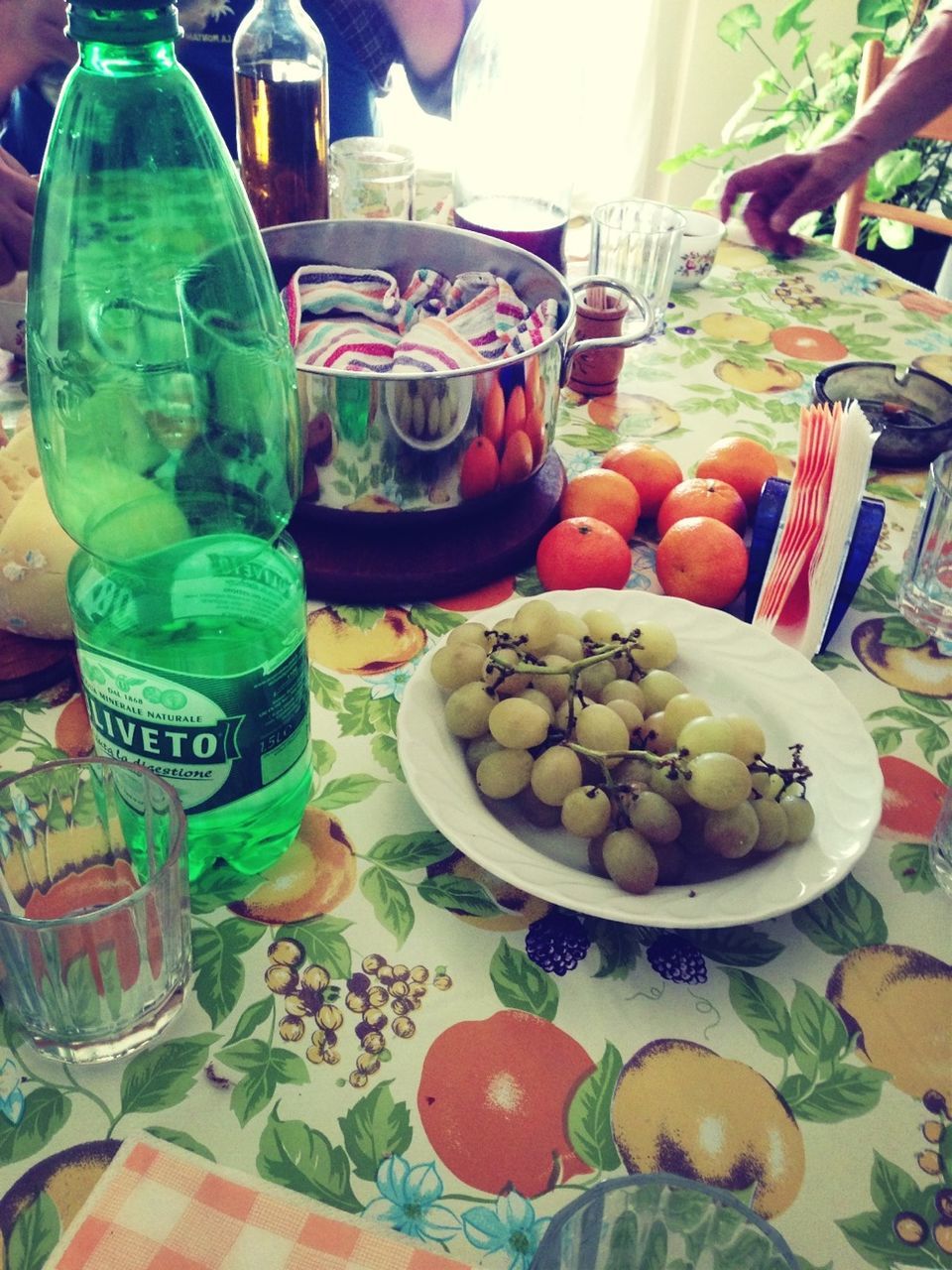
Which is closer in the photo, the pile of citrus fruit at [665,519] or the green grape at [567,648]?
the green grape at [567,648]

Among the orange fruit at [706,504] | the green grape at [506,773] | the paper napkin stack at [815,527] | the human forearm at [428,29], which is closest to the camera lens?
the green grape at [506,773]

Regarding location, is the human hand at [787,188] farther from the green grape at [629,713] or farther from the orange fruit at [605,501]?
the green grape at [629,713]

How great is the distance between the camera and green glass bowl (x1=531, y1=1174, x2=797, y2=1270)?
0.34m

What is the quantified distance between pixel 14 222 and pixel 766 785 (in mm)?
776

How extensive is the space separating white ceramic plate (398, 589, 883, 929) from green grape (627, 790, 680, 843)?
0.03 meters

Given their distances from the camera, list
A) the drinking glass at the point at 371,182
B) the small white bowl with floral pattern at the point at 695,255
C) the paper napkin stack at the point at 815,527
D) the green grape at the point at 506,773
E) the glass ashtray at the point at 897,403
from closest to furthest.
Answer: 1. the green grape at the point at 506,773
2. the paper napkin stack at the point at 815,527
3. the glass ashtray at the point at 897,403
4. the drinking glass at the point at 371,182
5. the small white bowl with floral pattern at the point at 695,255

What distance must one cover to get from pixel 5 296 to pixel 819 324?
84cm

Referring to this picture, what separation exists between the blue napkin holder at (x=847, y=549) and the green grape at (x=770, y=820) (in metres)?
0.23

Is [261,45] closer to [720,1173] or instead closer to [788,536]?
[788,536]

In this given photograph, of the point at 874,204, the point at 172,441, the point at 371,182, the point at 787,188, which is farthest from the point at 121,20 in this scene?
the point at 874,204

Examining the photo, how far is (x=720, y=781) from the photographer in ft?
1.65

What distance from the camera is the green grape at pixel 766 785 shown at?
1.75 ft

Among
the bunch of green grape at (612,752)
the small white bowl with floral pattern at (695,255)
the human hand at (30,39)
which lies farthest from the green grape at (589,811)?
the human hand at (30,39)

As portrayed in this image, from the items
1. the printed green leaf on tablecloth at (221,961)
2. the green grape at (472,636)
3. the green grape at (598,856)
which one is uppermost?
the green grape at (472,636)
